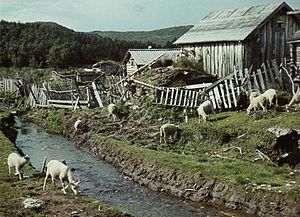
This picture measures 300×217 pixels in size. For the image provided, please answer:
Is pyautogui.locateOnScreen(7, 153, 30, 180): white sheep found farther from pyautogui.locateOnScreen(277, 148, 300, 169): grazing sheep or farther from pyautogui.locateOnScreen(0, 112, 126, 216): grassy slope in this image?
pyautogui.locateOnScreen(277, 148, 300, 169): grazing sheep

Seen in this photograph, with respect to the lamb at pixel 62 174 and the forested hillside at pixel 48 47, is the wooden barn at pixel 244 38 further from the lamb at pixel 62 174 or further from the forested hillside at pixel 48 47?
the forested hillside at pixel 48 47

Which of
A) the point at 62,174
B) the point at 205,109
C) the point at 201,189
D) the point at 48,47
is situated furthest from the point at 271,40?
the point at 48,47

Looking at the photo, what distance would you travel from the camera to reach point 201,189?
1772 cm

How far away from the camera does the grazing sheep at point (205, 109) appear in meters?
25.2

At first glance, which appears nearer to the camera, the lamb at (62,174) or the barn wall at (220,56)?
the lamb at (62,174)

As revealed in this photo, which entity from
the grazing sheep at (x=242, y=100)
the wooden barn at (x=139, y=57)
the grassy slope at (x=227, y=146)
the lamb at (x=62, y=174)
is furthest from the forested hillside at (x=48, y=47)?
the lamb at (x=62, y=174)

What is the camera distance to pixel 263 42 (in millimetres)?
30703

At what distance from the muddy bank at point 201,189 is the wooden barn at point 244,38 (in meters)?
11.1

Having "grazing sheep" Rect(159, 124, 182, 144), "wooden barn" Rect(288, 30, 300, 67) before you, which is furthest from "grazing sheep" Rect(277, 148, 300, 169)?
"wooden barn" Rect(288, 30, 300, 67)

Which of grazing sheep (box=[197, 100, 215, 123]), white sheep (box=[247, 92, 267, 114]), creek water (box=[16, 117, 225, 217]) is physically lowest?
creek water (box=[16, 117, 225, 217])

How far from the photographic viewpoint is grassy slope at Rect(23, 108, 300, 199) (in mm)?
17172

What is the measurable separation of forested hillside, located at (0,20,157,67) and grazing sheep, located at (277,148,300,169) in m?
88.5

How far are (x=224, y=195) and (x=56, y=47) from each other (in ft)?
317

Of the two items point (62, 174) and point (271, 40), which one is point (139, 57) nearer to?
point (271, 40)
